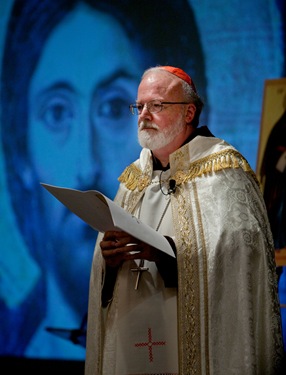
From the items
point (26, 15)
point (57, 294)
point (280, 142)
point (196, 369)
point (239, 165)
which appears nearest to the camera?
point (196, 369)

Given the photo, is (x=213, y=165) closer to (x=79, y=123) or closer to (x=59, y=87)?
(x=79, y=123)

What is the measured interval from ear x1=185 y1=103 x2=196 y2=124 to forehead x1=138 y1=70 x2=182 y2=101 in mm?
95

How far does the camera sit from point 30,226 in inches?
213

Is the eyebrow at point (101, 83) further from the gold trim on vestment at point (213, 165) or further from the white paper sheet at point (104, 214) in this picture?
the white paper sheet at point (104, 214)

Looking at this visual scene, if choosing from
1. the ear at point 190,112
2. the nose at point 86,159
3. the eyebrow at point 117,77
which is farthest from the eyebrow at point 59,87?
the ear at point 190,112

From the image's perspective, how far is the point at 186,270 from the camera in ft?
9.84

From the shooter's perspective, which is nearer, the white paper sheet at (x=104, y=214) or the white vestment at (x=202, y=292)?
the white paper sheet at (x=104, y=214)

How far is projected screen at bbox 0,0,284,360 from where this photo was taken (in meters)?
5.02

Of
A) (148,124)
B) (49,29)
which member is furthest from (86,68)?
(148,124)

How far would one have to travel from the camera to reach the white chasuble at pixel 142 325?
3037 millimetres

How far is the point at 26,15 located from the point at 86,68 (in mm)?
764

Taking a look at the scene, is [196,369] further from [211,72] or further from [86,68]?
[86,68]

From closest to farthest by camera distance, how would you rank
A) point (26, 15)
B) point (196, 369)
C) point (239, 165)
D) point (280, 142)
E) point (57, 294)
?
point (196, 369)
point (239, 165)
point (280, 142)
point (57, 294)
point (26, 15)

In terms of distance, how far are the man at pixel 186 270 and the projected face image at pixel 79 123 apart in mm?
1906
